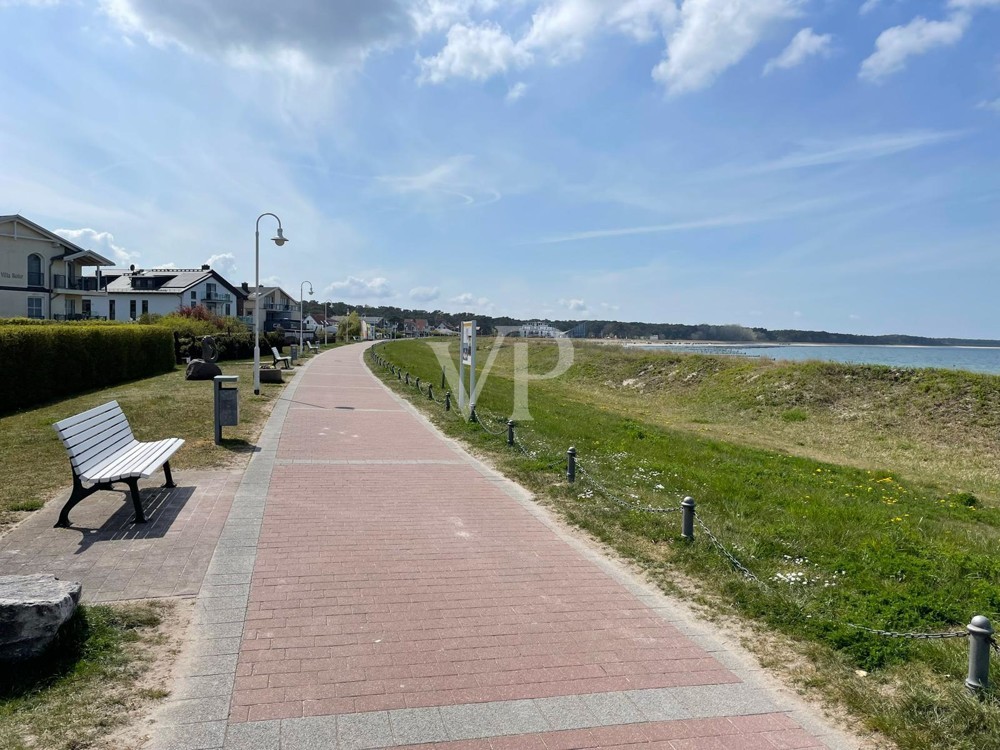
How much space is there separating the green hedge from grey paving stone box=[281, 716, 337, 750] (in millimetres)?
15197

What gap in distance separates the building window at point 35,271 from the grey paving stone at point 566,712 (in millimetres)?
49969

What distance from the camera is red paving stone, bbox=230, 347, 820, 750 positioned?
3.50m

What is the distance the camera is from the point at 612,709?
3537 millimetres

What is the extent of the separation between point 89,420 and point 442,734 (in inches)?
218

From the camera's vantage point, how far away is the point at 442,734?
10.6 ft

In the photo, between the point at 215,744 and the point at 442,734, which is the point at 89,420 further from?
the point at 442,734

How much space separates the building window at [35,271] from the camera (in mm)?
42844

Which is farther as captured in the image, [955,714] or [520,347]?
[520,347]

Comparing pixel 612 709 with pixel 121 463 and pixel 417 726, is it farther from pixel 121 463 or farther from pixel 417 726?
pixel 121 463

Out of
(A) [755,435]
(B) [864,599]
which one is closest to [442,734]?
(B) [864,599]

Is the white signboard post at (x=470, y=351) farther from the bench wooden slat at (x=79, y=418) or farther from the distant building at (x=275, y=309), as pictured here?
the distant building at (x=275, y=309)

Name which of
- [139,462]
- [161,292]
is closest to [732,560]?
[139,462]

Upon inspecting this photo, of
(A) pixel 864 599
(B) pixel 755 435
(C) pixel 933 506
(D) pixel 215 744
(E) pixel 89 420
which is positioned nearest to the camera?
(D) pixel 215 744

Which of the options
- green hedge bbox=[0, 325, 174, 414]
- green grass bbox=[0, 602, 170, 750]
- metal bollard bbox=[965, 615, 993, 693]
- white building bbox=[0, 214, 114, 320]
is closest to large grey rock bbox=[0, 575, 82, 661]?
green grass bbox=[0, 602, 170, 750]
